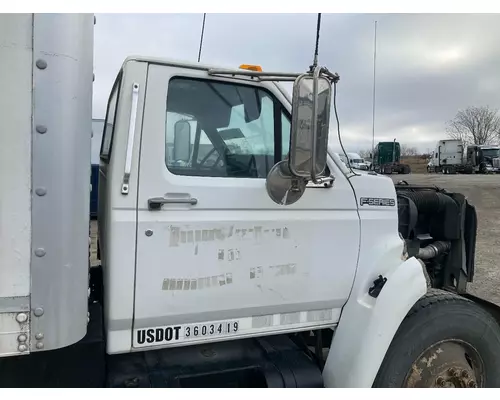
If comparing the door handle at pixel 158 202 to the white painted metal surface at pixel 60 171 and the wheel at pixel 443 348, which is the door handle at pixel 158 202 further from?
the wheel at pixel 443 348

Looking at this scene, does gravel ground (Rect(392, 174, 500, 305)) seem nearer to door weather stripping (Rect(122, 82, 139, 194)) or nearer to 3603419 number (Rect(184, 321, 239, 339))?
3603419 number (Rect(184, 321, 239, 339))

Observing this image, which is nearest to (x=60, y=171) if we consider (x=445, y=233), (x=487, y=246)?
(x=445, y=233)

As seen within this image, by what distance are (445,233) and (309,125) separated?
2.22m

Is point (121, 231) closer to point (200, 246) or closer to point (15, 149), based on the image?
point (200, 246)

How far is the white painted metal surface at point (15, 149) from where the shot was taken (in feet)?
5.12

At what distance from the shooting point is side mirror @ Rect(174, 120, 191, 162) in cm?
215

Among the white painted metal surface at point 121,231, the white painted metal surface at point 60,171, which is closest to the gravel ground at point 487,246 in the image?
the white painted metal surface at point 121,231

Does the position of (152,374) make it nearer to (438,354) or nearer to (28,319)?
(28,319)

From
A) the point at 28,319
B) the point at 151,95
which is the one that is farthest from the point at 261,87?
the point at 28,319

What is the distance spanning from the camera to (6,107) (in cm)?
156

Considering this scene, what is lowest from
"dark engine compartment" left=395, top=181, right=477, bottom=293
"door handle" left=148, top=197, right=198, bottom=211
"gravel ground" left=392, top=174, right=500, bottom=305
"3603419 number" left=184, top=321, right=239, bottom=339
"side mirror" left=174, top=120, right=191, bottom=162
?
"gravel ground" left=392, top=174, right=500, bottom=305

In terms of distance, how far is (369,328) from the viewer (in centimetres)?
230

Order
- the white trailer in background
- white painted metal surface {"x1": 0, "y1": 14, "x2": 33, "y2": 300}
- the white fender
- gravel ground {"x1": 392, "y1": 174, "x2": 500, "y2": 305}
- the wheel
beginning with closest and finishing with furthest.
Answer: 1. white painted metal surface {"x1": 0, "y1": 14, "x2": 33, "y2": 300}
2. the white fender
3. the wheel
4. gravel ground {"x1": 392, "y1": 174, "x2": 500, "y2": 305}
5. the white trailer in background

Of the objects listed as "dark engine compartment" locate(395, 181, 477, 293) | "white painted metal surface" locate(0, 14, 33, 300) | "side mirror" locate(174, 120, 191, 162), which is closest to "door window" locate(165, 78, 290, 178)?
"side mirror" locate(174, 120, 191, 162)
